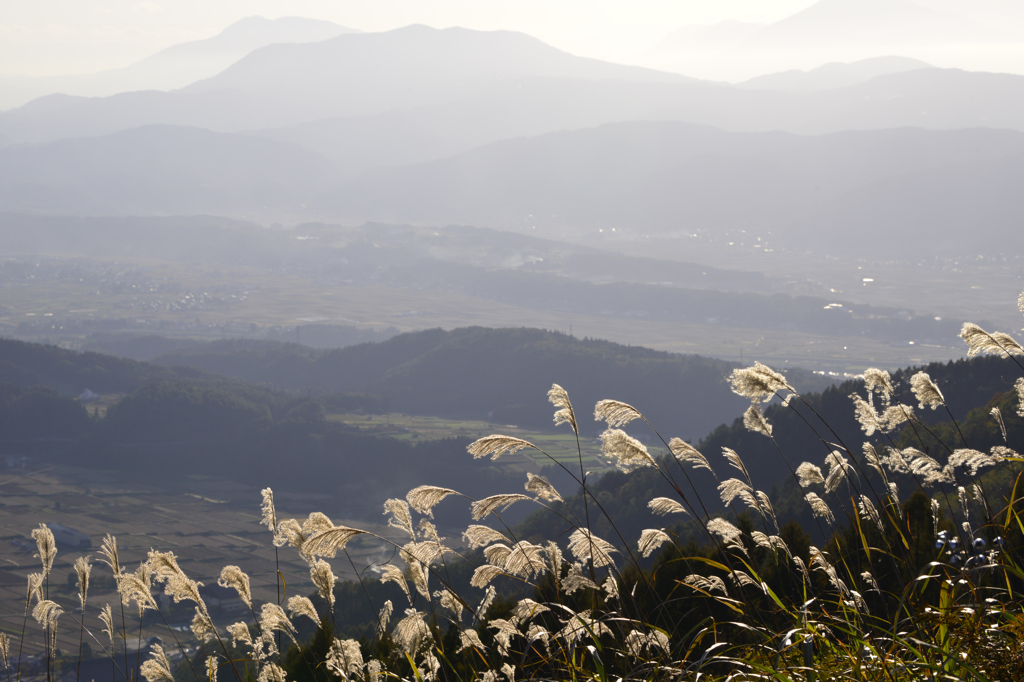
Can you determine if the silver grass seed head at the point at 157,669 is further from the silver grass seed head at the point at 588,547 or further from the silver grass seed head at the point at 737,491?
the silver grass seed head at the point at 737,491

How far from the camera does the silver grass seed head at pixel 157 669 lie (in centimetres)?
418

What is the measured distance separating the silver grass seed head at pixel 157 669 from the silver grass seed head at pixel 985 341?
15.1 feet

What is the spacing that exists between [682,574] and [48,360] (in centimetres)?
17923

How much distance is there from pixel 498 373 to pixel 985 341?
16012 cm

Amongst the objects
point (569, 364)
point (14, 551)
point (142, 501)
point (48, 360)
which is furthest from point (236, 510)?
point (48, 360)

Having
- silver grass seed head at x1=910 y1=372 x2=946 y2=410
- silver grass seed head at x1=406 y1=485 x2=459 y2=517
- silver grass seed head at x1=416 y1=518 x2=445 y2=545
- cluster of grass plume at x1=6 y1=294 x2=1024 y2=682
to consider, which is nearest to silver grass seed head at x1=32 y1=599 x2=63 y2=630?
cluster of grass plume at x1=6 y1=294 x2=1024 y2=682

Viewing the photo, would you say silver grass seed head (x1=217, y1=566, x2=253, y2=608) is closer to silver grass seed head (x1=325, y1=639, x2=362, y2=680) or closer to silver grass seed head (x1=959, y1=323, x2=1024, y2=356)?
silver grass seed head (x1=325, y1=639, x2=362, y2=680)

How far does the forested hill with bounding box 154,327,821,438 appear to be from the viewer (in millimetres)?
139125

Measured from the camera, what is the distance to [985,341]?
4.23 metres

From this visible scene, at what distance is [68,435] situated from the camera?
429 feet

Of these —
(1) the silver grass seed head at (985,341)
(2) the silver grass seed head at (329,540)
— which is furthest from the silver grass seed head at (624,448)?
(1) the silver grass seed head at (985,341)

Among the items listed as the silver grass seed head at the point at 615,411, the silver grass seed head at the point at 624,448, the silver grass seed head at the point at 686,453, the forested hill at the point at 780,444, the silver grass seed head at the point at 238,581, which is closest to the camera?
the silver grass seed head at the point at 624,448

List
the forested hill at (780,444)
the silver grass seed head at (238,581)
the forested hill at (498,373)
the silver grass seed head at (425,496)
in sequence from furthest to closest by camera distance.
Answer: the forested hill at (498,373), the forested hill at (780,444), the silver grass seed head at (238,581), the silver grass seed head at (425,496)

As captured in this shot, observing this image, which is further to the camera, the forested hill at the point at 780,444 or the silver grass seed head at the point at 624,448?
the forested hill at the point at 780,444
